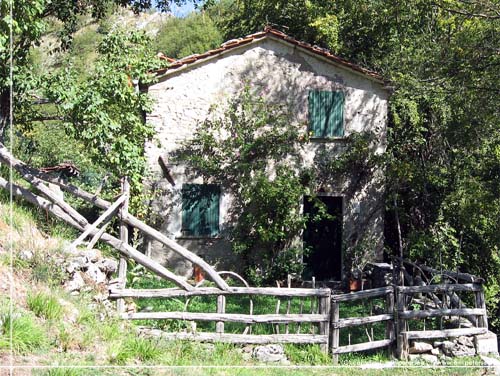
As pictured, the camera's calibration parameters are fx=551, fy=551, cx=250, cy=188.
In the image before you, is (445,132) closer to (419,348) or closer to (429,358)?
(419,348)

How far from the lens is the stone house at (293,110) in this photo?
13828 millimetres

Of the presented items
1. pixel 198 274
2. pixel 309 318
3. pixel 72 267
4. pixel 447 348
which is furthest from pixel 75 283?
pixel 198 274

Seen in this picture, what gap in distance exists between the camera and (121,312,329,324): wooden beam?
26.0ft

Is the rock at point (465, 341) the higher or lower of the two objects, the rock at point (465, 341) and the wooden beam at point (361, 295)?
the lower

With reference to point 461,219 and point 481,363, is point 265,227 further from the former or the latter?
point 481,363

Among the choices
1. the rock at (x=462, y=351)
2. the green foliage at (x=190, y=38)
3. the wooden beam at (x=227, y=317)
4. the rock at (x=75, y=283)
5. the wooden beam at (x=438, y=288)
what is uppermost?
the green foliage at (x=190, y=38)

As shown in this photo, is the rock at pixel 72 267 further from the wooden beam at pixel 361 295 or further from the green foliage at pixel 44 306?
the wooden beam at pixel 361 295

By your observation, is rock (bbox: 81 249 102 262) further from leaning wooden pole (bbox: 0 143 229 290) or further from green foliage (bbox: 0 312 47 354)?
green foliage (bbox: 0 312 47 354)

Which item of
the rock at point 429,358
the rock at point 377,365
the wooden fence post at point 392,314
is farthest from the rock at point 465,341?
the rock at point 377,365

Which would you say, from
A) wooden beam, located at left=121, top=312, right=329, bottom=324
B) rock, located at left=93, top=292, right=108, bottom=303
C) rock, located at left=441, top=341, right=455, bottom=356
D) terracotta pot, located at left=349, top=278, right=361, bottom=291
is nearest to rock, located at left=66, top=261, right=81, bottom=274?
rock, located at left=93, top=292, right=108, bottom=303

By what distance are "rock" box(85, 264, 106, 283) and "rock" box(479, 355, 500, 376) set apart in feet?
19.6

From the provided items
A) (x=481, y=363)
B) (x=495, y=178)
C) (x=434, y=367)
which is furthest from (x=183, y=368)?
(x=495, y=178)

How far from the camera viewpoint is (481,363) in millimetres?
8469

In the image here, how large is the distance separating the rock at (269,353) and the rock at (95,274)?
2.53 m
